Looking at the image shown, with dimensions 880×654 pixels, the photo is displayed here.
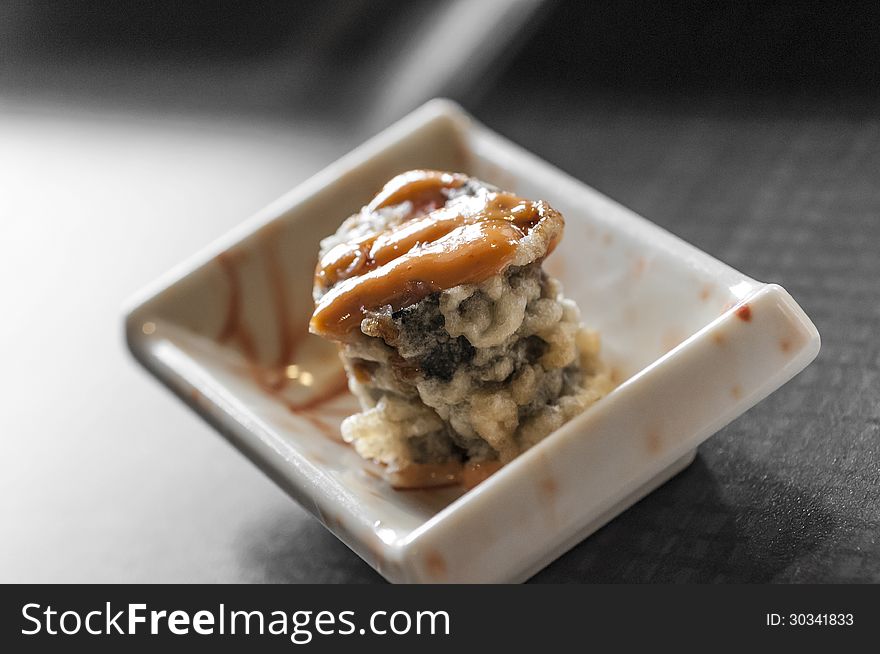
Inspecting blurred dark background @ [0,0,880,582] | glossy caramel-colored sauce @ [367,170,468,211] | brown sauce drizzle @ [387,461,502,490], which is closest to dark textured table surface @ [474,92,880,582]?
blurred dark background @ [0,0,880,582]

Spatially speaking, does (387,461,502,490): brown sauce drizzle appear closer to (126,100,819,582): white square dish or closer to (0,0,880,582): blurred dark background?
(126,100,819,582): white square dish

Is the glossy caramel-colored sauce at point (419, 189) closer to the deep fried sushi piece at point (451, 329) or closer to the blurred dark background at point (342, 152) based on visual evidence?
the deep fried sushi piece at point (451, 329)

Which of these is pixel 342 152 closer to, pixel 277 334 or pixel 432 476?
pixel 277 334

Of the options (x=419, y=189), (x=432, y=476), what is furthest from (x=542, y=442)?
(x=419, y=189)

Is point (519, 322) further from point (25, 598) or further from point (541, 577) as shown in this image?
point (25, 598)

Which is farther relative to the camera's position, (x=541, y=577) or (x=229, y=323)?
(x=229, y=323)

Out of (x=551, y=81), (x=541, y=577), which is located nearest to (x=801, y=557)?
(x=541, y=577)
